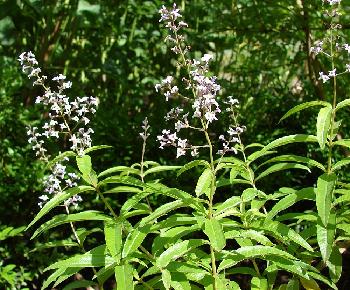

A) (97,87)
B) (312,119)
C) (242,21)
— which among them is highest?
(242,21)

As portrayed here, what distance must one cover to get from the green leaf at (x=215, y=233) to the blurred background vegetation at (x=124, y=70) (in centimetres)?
192

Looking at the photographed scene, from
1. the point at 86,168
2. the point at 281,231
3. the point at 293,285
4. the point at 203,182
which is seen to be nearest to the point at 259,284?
the point at 293,285

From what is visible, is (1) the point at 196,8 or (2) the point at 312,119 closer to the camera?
(2) the point at 312,119

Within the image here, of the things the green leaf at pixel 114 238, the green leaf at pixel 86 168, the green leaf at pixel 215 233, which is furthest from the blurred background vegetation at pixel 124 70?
the green leaf at pixel 215 233

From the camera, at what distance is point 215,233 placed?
2.00m

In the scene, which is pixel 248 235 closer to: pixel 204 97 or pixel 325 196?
pixel 325 196

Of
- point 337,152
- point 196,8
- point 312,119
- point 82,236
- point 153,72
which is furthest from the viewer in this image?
point 153,72

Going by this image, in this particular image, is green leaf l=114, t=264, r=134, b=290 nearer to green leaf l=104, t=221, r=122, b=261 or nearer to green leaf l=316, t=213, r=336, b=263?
green leaf l=104, t=221, r=122, b=261

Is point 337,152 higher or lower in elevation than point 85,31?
lower

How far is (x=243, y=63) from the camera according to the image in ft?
19.4

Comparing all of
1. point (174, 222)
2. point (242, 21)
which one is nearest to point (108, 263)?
point (174, 222)

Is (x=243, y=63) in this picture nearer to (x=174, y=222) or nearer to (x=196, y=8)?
(x=196, y=8)

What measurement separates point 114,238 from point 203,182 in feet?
1.28

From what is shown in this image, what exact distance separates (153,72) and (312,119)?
76.5 inches
